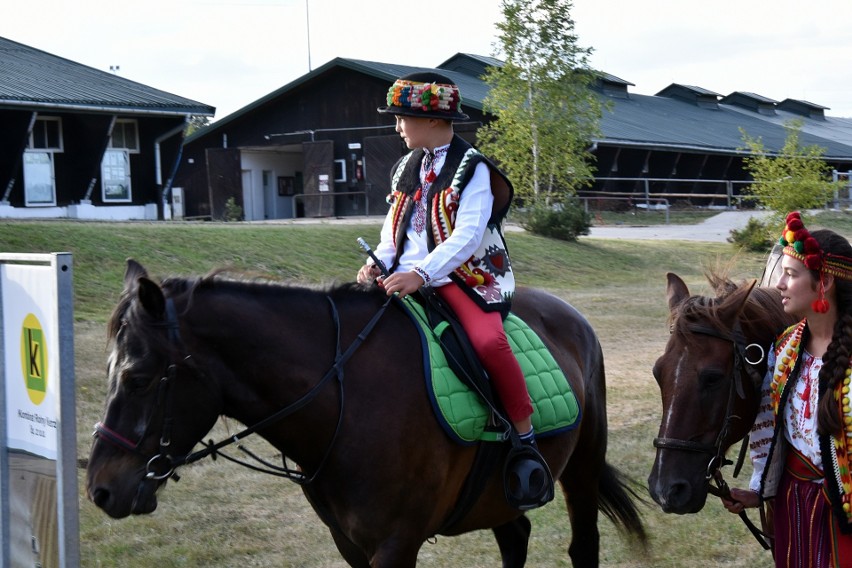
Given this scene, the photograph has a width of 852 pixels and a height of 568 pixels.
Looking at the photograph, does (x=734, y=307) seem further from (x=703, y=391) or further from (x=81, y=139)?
(x=81, y=139)

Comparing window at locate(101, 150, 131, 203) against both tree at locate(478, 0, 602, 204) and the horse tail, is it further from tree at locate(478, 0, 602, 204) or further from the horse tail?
the horse tail

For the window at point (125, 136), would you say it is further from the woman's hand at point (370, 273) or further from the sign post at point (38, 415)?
the woman's hand at point (370, 273)

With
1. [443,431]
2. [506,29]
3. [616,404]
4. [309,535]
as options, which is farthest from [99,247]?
[506,29]

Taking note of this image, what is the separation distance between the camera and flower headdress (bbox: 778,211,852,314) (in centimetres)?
321

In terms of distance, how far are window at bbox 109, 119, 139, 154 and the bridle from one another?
23.5 meters

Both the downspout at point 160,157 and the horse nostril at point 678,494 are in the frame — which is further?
the downspout at point 160,157

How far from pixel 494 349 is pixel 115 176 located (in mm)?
22871

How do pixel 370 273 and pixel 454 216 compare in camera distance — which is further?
pixel 370 273

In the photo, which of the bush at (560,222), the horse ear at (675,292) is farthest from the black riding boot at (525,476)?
the bush at (560,222)

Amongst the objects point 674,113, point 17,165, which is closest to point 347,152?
point 17,165

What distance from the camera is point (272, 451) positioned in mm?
8039

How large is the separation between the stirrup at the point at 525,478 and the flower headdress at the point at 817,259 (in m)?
1.44

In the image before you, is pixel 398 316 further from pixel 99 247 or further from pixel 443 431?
pixel 99 247

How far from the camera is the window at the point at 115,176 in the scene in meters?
24.9
